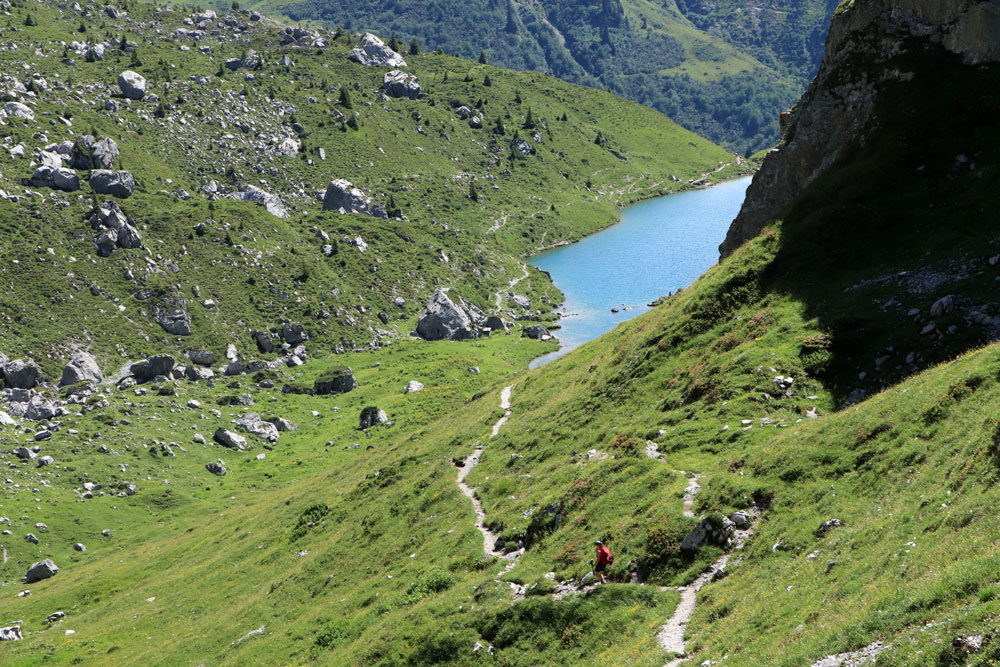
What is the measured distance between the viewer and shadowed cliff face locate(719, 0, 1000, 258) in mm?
52031

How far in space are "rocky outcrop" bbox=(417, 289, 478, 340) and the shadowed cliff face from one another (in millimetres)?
116495

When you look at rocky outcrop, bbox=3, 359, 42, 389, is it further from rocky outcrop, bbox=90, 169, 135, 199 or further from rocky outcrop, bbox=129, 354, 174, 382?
rocky outcrop, bbox=90, 169, 135, 199

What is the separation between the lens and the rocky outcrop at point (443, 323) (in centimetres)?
17950

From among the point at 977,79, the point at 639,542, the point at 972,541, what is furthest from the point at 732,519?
the point at 977,79

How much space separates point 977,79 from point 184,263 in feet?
504

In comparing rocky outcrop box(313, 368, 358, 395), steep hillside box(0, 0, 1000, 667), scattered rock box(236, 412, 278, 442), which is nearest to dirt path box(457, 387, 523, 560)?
steep hillside box(0, 0, 1000, 667)

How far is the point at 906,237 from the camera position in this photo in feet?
158

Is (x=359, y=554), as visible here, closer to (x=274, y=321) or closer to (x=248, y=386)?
(x=248, y=386)

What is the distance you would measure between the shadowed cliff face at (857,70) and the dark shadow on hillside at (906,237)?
1.03 metres

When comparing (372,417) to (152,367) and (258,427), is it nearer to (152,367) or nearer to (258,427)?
(258,427)

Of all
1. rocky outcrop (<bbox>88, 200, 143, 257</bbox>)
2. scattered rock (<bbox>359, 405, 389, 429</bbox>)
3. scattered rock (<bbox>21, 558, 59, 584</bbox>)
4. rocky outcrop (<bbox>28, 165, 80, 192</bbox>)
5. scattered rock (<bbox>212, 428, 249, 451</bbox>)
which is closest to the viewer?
scattered rock (<bbox>21, 558, 59, 584</bbox>)

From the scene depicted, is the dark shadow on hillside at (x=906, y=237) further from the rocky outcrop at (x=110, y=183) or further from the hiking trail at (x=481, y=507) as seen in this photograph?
the rocky outcrop at (x=110, y=183)

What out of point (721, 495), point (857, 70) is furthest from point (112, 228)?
point (721, 495)

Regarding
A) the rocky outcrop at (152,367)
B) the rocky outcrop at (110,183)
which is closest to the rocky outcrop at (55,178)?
the rocky outcrop at (110,183)
